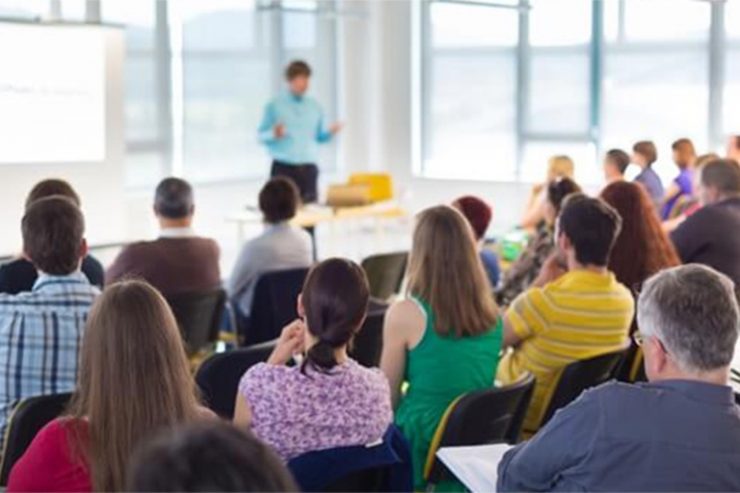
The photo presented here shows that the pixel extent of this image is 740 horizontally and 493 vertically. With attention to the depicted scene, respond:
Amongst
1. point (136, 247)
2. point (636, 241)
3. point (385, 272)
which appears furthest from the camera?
point (385, 272)

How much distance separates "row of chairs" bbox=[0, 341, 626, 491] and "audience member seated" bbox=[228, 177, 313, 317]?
1.93 metres

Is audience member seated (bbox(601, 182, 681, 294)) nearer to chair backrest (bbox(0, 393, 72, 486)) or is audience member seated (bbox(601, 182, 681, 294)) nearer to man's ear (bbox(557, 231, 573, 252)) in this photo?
man's ear (bbox(557, 231, 573, 252))

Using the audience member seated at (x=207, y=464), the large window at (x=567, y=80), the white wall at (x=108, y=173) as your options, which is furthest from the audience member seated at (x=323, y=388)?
the large window at (x=567, y=80)

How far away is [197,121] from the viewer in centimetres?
1055

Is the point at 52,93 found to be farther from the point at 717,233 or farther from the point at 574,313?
the point at 574,313

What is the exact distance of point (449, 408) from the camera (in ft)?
10.5

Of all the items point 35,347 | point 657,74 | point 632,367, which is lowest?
point 632,367

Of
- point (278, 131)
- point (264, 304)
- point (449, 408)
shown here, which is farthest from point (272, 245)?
point (278, 131)

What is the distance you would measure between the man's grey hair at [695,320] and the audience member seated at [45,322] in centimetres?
187

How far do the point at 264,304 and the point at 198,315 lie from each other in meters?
0.51

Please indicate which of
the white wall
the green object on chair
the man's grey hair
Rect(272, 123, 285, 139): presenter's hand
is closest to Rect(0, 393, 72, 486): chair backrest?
the man's grey hair

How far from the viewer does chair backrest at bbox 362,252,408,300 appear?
599 cm

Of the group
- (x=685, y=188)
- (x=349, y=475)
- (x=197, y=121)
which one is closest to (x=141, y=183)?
(x=197, y=121)

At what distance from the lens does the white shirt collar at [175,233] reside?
5094mm
